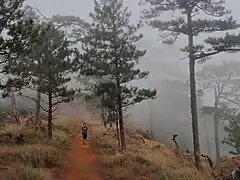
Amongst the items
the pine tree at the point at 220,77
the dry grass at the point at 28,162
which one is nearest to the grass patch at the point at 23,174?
the dry grass at the point at 28,162

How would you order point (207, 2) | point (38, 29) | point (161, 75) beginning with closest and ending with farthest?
point (38, 29), point (207, 2), point (161, 75)

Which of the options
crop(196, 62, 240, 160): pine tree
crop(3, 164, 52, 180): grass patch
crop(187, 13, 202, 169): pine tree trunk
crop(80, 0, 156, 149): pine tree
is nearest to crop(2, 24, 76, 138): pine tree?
crop(80, 0, 156, 149): pine tree

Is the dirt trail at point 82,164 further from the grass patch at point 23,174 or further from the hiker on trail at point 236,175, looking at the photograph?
the hiker on trail at point 236,175

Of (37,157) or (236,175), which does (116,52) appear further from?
(236,175)

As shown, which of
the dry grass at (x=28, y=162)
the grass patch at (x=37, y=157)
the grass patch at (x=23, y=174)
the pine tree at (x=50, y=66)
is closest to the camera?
the grass patch at (x=23, y=174)

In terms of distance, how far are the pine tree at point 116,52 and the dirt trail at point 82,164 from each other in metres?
2.27

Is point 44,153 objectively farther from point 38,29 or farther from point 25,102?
point 25,102

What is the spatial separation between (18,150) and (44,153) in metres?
1.11

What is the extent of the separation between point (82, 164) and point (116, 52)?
21.4 ft

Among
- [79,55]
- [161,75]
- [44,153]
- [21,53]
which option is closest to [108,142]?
[79,55]

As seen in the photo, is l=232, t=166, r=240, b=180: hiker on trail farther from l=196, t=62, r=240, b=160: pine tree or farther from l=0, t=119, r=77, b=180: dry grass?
l=196, t=62, r=240, b=160: pine tree

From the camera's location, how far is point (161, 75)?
61344 mm

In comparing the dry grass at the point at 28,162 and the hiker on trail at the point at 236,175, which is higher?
the dry grass at the point at 28,162

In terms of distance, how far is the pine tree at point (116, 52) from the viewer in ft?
59.9
